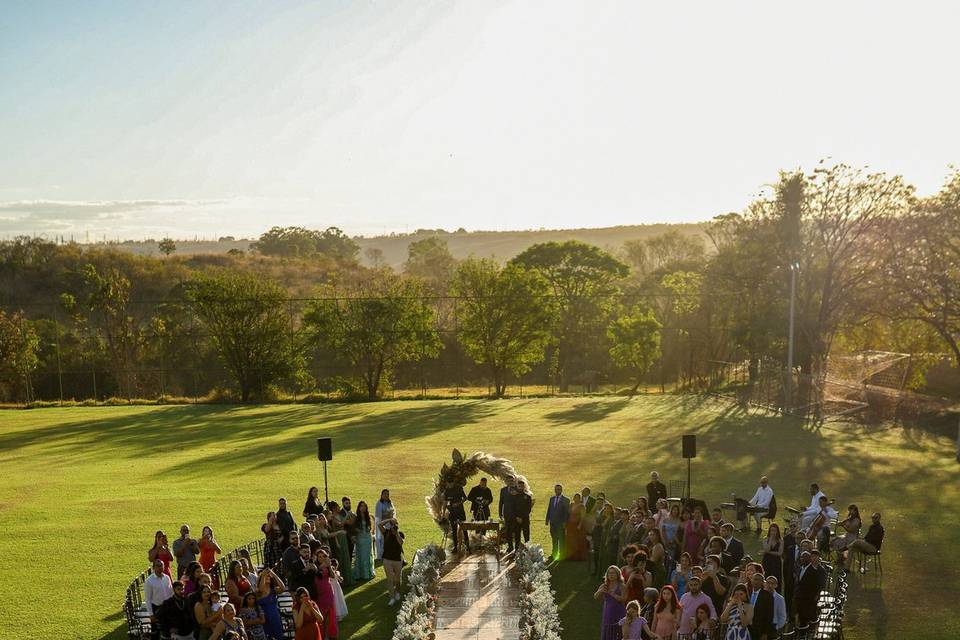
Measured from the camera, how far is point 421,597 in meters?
14.0

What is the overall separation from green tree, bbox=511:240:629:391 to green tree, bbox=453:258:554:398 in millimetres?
9437

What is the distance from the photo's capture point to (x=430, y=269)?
121 metres

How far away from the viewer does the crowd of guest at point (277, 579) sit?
10648mm

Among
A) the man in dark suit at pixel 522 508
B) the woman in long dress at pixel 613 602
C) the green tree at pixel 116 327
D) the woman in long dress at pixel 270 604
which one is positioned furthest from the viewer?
the green tree at pixel 116 327

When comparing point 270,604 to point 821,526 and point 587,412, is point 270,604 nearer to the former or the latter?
point 821,526

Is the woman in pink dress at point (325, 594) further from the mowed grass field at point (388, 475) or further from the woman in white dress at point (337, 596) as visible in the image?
the mowed grass field at point (388, 475)

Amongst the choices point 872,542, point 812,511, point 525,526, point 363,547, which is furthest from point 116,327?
point 872,542

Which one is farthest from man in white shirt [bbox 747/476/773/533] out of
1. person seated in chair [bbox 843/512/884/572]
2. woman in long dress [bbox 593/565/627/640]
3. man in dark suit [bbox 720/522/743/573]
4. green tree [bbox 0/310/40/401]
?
green tree [bbox 0/310/40/401]

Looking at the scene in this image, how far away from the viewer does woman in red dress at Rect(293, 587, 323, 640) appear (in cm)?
1060

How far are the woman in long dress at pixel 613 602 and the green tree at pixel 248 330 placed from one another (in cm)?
4736

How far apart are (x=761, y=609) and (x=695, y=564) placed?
315 centimetres

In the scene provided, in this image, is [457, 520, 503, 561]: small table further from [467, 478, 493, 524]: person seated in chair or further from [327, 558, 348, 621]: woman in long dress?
[327, 558, 348, 621]: woman in long dress

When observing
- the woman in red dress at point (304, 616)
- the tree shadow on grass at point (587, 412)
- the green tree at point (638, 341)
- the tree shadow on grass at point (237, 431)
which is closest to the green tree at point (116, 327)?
the tree shadow on grass at point (237, 431)

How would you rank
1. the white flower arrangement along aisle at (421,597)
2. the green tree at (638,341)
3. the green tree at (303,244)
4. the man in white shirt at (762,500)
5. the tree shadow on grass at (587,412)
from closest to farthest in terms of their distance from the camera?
the white flower arrangement along aisle at (421,597) < the man in white shirt at (762,500) < the tree shadow on grass at (587,412) < the green tree at (638,341) < the green tree at (303,244)
